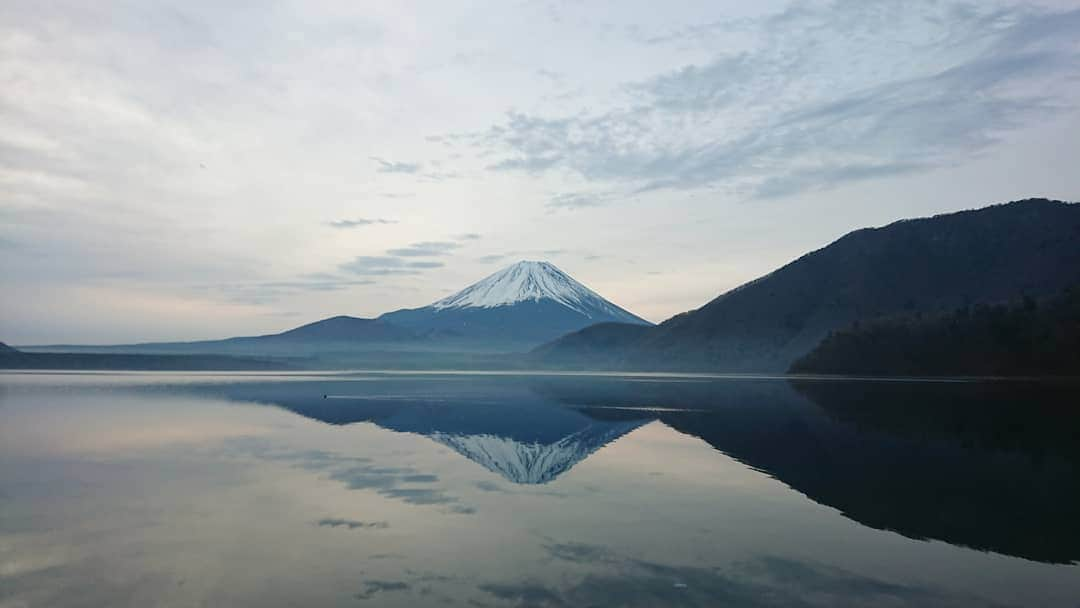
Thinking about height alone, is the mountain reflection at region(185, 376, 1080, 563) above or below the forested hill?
below

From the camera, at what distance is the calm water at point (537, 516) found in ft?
41.8

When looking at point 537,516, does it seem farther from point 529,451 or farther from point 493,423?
point 493,423

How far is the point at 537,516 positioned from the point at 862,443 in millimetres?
20498

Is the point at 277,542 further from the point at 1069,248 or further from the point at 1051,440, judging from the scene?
the point at 1069,248

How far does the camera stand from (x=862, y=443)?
A: 33.2 metres

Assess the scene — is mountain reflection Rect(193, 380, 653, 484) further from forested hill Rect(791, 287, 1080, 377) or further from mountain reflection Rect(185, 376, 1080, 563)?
forested hill Rect(791, 287, 1080, 377)

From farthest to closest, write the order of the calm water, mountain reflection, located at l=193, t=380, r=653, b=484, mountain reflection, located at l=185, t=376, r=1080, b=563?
1. mountain reflection, located at l=193, t=380, r=653, b=484
2. mountain reflection, located at l=185, t=376, r=1080, b=563
3. the calm water

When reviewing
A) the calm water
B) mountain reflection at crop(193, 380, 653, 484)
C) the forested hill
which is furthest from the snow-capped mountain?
the forested hill

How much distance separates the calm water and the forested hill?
9393 cm

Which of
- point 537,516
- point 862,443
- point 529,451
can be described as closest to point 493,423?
point 529,451

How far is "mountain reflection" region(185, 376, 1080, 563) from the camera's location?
18.4m

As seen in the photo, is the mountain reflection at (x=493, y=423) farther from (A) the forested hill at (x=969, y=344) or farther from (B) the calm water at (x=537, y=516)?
(A) the forested hill at (x=969, y=344)

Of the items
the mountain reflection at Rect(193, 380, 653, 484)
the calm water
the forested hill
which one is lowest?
the calm water

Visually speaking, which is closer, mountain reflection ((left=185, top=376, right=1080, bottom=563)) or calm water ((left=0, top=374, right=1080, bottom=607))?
calm water ((left=0, top=374, right=1080, bottom=607))
